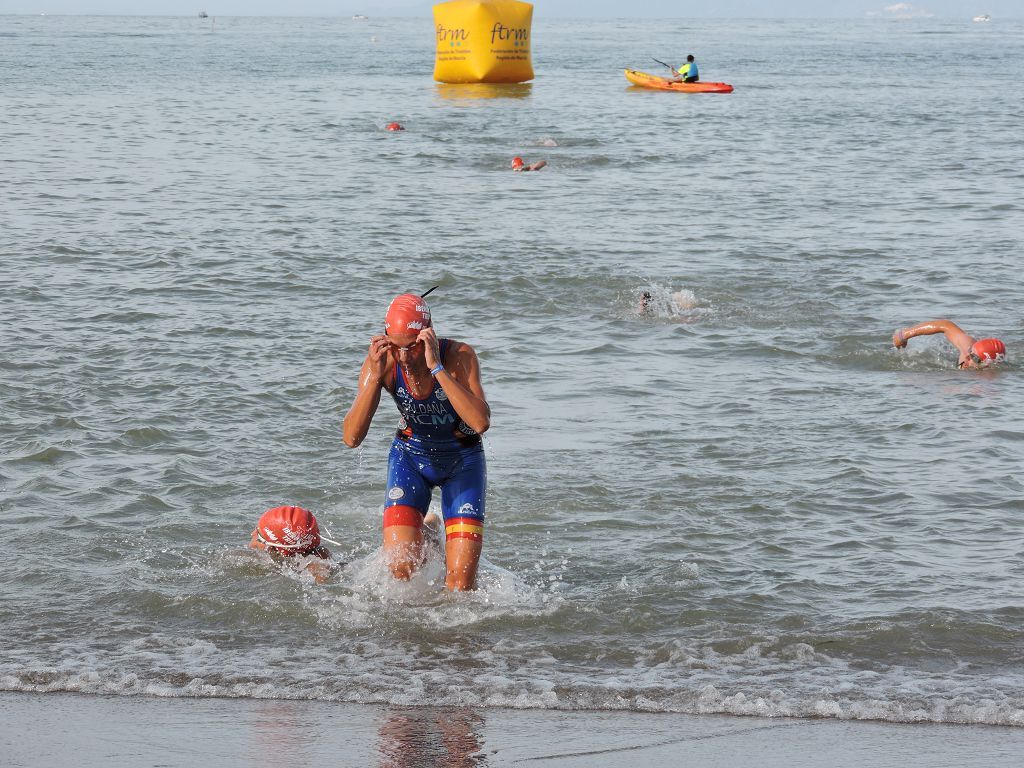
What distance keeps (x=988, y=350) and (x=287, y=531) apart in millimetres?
7787

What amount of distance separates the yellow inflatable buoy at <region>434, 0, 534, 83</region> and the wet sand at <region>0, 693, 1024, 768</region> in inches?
1702

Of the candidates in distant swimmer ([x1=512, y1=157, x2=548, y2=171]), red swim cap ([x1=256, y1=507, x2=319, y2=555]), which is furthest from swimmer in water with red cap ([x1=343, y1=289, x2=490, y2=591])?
distant swimmer ([x1=512, y1=157, x2=548, y2=171])

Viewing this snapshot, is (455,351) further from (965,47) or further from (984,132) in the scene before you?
(965,47)

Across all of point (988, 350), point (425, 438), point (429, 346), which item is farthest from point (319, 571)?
point (988, 350)

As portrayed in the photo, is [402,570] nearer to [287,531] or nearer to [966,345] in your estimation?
[287,531]

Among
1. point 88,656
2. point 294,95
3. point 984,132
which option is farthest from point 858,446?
point 294,95

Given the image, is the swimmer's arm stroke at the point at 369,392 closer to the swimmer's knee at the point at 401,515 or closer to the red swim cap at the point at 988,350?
the swimmer's knee at the point at 401,515

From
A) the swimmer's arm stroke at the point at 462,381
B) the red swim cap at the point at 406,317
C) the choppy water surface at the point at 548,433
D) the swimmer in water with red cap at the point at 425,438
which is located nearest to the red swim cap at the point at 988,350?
the choppy water surface at the point at 548,433

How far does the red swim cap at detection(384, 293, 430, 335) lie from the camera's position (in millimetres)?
7039

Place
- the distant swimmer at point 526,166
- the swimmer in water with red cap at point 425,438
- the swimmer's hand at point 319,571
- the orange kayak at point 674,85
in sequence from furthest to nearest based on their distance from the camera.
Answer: the orange kayak at point 674,85 < the distant swimmer at point 526,166 < the swimmer's hand at point 319,571 < the swimmer in water with red cap at point 425,438

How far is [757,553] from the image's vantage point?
868cm

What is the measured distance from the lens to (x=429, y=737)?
19.2 feet

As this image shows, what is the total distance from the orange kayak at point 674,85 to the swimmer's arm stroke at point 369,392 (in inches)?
1658

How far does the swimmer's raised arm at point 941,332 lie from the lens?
13.0 metres
